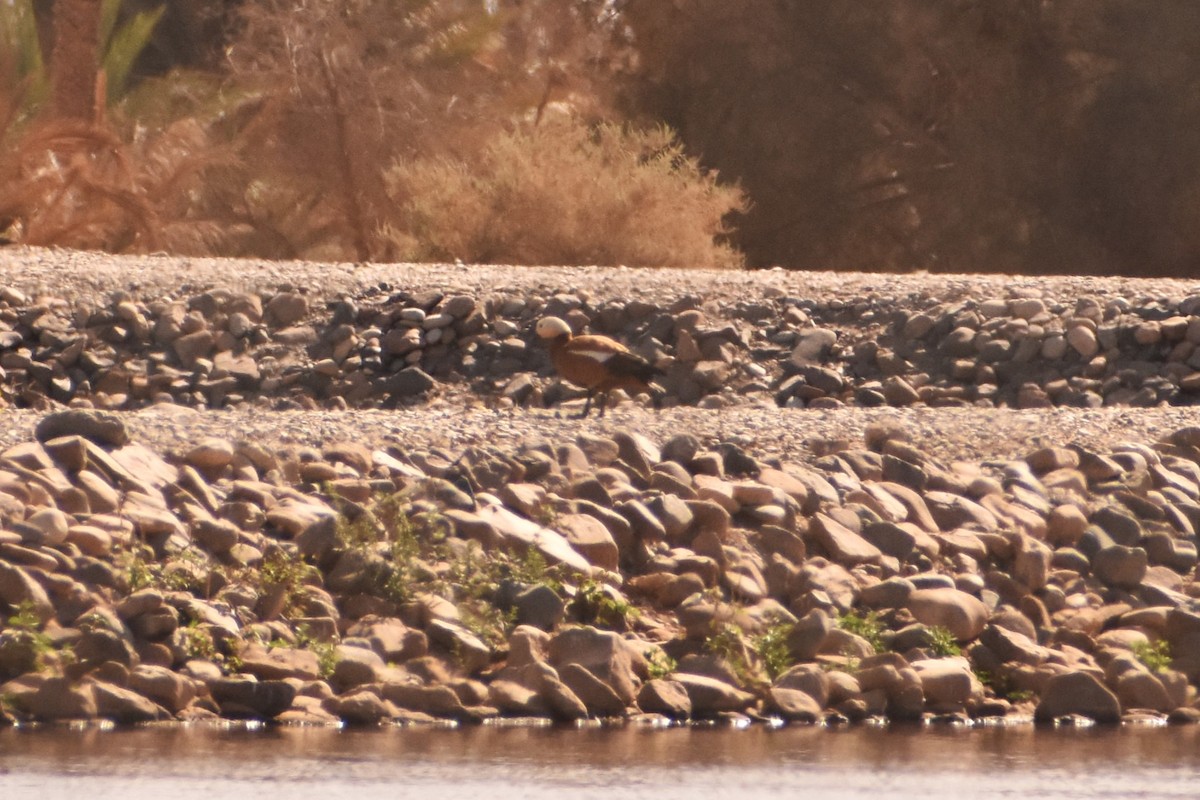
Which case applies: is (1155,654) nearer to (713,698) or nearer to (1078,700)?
(1078,700)

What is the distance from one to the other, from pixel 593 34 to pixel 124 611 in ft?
65.6

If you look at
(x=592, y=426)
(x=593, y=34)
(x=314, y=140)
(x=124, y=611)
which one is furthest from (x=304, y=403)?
(x=593, y=34)

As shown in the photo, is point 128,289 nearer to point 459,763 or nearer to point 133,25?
point 459,763

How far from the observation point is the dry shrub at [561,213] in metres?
18.4

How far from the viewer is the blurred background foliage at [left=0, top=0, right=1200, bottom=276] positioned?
2338cm

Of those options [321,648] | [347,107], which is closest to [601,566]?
[321,648]

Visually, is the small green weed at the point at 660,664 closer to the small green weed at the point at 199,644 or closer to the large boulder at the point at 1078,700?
the large boulder at the point at 1078,700

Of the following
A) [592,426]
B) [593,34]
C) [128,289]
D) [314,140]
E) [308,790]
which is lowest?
[308,790]

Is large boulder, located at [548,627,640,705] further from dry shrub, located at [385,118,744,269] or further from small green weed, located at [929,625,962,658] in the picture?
dry shrub, located at [385,118,744,269]

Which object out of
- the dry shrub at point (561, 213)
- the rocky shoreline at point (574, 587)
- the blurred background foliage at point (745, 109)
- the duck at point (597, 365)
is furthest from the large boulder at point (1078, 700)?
the blurred background foliage at point (745, 109)

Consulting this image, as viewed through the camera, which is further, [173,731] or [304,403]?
[304,403]

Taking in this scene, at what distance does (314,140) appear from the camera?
76.9ft

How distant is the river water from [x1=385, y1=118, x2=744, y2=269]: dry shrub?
1133 cm

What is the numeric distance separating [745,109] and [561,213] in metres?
7.26
